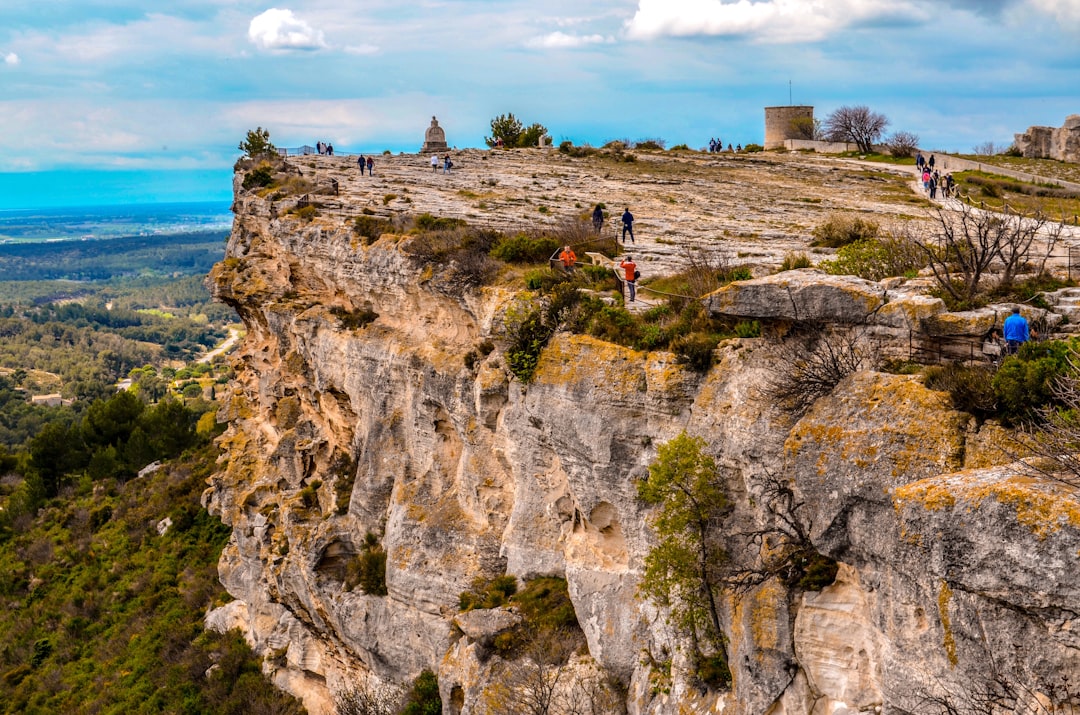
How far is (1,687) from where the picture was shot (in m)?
31.2

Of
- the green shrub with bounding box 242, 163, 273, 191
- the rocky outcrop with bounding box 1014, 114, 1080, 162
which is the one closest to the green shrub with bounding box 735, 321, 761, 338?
the green shrub with bounding box 242, 163, 273, 191

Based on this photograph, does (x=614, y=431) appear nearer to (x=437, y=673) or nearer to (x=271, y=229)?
(x=437, y=673)

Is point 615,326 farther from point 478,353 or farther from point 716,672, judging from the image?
point 716,672

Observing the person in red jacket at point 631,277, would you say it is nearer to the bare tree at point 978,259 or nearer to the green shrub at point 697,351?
the green shrub at point 697,351

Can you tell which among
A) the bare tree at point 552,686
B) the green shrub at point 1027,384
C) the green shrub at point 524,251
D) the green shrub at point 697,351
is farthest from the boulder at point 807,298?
the bare tree at point 552,686

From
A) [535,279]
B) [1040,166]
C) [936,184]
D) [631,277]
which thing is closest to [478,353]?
[535,279]

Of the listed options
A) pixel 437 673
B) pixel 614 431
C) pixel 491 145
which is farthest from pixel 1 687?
pixel 491 145

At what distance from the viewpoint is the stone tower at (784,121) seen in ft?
177

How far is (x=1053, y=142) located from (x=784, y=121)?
1473 centimetres

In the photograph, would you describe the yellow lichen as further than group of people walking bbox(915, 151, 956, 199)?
No

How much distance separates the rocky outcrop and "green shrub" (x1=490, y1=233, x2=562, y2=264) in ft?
109

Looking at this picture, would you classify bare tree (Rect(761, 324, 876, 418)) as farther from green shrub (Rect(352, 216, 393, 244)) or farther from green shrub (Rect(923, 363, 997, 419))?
green shrub (Rect(352, 216, 393, 244))

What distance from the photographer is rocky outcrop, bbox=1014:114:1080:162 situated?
139 feet

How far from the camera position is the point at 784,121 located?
178ft
